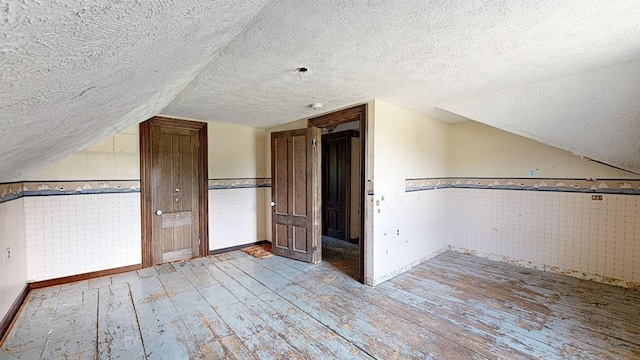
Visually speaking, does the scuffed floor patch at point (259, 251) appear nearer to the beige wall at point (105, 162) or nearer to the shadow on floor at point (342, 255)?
the shadow on floor at point (342, 255)

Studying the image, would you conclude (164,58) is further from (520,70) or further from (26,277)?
(26,277)

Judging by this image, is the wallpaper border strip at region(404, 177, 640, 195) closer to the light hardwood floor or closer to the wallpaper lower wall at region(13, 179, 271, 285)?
the light hardwood floor

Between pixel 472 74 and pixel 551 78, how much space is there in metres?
0.75

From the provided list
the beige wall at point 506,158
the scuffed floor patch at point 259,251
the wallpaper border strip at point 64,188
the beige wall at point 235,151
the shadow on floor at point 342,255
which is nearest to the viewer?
the wallpaper border strip at point 64,188

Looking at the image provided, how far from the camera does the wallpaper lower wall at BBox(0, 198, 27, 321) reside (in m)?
2.35

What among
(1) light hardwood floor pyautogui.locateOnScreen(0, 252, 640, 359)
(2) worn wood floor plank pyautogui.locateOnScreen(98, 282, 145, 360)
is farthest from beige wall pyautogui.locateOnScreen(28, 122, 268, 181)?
(2) worn wood floor plank pyautogui.locateOnScreen(98, 282, 145, 360)

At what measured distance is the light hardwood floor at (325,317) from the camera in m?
2.05

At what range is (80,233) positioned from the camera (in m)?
3.32

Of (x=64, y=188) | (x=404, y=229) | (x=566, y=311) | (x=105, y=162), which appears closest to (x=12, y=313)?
(x=64, y=188)

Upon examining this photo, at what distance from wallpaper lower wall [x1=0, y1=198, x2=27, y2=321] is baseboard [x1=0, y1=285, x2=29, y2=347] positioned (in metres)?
0.04

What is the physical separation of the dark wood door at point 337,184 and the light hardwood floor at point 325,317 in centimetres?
201

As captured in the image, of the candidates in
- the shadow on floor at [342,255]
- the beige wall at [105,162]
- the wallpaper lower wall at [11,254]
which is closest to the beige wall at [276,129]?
the shadow on floor at [342,255]

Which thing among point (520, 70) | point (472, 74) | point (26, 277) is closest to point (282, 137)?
point (472, 74)

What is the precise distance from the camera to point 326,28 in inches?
62.4
